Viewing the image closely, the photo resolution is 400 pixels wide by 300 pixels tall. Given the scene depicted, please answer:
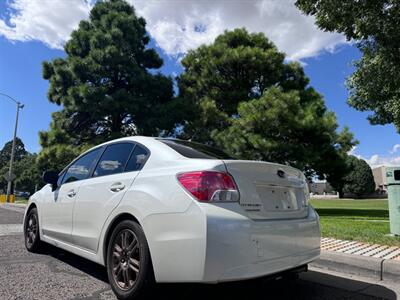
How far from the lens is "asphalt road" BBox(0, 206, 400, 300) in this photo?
3.70 meters

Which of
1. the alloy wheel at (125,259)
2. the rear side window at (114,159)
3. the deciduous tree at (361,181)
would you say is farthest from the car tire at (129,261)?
the deciduous tree at (361,181)

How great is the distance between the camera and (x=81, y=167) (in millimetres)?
5016

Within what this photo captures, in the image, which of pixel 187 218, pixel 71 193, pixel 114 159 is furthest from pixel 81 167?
pixel 187 218

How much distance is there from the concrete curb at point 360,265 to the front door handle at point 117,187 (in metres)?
2.83

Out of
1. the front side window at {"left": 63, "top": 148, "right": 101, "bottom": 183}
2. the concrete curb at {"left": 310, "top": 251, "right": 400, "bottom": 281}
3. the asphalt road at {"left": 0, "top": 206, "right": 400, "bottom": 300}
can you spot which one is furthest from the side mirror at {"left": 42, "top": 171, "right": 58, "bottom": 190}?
the concrete curb at {"left": 310, "top": 251, "right": 400, "bottom": 281}

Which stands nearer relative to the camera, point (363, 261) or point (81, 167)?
point (363, 261)

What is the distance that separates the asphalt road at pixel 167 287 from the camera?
370 centimetres

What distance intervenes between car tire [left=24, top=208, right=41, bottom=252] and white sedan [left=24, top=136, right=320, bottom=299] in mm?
1407

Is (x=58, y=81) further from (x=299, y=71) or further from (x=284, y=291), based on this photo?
(x=284, y=291)

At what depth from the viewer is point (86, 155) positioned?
509 cm

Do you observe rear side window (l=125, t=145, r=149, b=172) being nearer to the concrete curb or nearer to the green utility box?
the concrete curb

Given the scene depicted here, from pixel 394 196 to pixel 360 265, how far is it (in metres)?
2.81

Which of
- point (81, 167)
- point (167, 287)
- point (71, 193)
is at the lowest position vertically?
point (167, 287)

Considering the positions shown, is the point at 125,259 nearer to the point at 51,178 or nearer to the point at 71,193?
the point at 71,193
